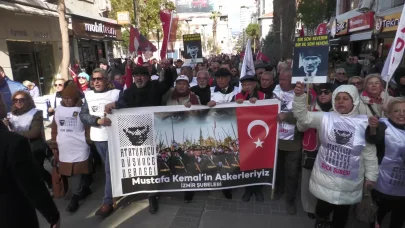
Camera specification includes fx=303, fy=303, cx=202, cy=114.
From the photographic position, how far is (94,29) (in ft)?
52.7

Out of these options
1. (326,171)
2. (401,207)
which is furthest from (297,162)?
(401,207)

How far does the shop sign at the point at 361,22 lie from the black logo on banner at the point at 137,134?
17.5 metres

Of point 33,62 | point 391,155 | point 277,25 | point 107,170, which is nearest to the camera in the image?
point 391,155

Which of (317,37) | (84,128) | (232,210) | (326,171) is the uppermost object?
(317,37)

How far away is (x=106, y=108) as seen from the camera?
377 centimetres

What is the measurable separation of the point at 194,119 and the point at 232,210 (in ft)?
4.26

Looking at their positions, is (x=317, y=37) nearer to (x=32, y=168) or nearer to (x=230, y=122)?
(x=230, y=122)

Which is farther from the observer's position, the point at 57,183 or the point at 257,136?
the point at 57,183

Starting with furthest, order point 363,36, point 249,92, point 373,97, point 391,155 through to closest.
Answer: point 363,36
point 249,92
point 373,97
point 391,155

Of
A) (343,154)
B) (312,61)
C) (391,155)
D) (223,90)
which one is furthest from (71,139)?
(391,155)

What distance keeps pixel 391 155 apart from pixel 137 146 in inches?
111

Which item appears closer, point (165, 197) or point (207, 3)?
point (165, 197)

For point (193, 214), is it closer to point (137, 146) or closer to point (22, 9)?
point (137, 146)

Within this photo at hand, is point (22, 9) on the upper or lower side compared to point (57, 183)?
upper
